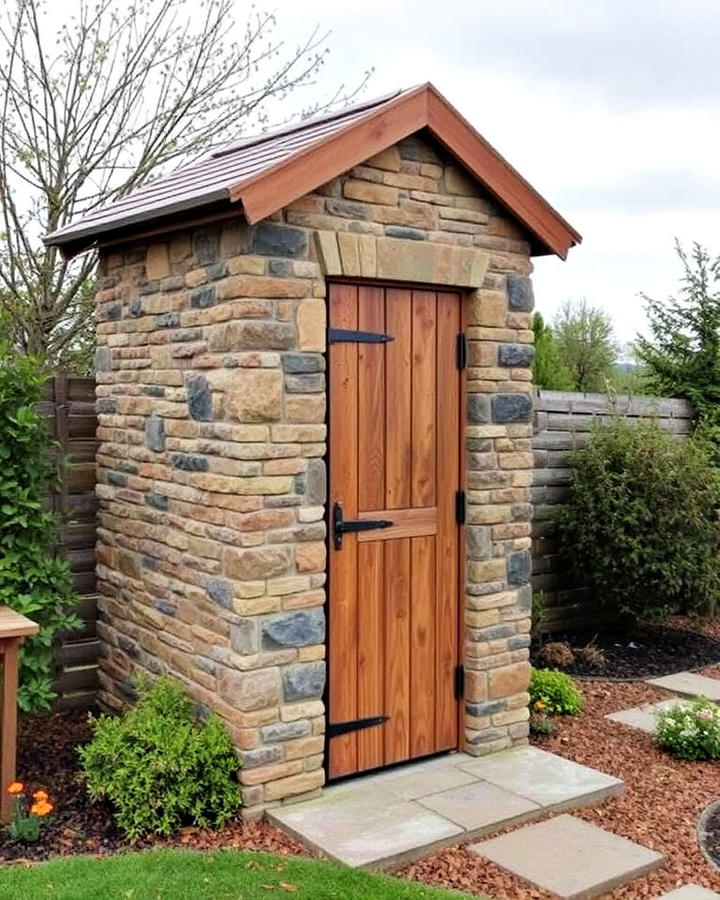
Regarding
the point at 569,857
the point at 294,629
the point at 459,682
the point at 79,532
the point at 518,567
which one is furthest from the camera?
the point at 79,532

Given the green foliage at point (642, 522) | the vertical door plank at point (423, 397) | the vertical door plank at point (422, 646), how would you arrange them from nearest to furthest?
the vertical door plank at point (423, 397) < the vertical door plank at point (422, 646) < the green foliage at point (642, 522)

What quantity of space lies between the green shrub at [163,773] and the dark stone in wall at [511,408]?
6.59 feet

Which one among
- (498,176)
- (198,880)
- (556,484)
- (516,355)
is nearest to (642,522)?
(556,484)

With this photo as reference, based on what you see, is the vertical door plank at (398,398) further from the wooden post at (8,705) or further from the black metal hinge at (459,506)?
the wooden post at (8,705)

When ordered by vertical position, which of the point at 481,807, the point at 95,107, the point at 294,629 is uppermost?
the point at 95,107

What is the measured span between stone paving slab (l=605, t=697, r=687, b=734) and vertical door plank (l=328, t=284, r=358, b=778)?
6.40ft

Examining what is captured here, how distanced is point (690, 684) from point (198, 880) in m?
4.09

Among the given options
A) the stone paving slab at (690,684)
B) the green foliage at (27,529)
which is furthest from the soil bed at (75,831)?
the stone paving slab at (690,684)

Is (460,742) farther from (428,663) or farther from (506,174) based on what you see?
(506,174)

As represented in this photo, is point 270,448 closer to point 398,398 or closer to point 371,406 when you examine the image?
point 371,406

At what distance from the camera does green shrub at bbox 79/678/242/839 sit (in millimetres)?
3840

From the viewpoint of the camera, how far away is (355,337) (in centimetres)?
425

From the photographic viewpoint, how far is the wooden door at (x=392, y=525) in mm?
4289

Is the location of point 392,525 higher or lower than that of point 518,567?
higher
